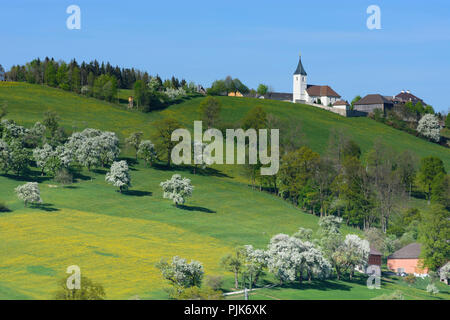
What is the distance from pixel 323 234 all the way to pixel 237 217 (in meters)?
19.7

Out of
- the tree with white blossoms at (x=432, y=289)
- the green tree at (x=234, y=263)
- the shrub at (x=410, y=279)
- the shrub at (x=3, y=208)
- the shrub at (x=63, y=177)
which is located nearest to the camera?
the green tree at (x=234, y=263)

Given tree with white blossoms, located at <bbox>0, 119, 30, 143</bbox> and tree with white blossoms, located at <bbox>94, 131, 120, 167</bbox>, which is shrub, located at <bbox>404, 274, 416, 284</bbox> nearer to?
tree with white blossoms, located at <bbox>94, 131, 120, 167</bbox>

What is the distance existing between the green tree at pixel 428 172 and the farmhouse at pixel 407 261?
52653mm

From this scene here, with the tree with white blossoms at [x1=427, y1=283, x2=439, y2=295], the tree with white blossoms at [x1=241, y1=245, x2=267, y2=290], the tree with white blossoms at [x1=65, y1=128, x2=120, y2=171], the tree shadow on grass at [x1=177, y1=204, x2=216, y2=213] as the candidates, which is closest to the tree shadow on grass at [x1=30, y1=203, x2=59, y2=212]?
the tree shadow on grass at [x1=177, y1=204, x2=216, y2=213]

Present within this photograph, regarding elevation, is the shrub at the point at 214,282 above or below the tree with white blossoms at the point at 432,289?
above

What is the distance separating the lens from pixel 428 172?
16325cm

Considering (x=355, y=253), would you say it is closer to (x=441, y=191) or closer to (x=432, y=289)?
(x=432, y=289)

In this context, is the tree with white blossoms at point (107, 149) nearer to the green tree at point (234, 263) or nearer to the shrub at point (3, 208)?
the shrub at point (3, 208)

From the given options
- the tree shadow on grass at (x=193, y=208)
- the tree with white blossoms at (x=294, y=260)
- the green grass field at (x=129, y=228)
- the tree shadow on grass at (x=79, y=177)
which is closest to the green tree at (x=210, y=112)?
the green grass field at (x=129, y=228)

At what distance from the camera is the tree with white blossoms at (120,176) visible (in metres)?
128

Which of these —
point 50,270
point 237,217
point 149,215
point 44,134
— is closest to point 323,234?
point 237,217

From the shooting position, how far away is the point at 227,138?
179250mm
